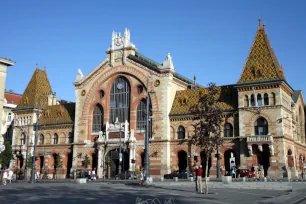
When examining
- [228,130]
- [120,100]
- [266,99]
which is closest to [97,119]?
[120,100]

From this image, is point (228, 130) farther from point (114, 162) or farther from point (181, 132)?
point (114, 162)

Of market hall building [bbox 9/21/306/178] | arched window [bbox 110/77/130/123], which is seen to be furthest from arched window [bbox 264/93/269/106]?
arched window [bbox 110/77/130/123]

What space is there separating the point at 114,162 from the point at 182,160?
10.4 m

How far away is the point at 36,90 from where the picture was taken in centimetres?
6881

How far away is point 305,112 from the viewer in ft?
204

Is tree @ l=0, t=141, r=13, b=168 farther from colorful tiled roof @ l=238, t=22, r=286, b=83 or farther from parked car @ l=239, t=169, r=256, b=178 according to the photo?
colorful tiled roof @ l=238, t=22, r=286, b=83

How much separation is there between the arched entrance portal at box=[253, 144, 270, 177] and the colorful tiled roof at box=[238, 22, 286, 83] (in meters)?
8.69

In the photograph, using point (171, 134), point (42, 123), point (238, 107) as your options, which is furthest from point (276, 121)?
point (42, 123)

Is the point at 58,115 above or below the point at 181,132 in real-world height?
above

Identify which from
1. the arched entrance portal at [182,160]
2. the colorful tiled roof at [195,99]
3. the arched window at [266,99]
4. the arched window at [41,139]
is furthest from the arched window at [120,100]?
the arched window at [266,99]

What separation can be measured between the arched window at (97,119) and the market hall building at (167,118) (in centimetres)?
16

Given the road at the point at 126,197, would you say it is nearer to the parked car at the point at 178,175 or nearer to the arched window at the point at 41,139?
the parked car at the point at 178,175

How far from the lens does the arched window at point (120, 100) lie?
56500mm

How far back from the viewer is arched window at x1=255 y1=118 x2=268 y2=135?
45.6 metres
